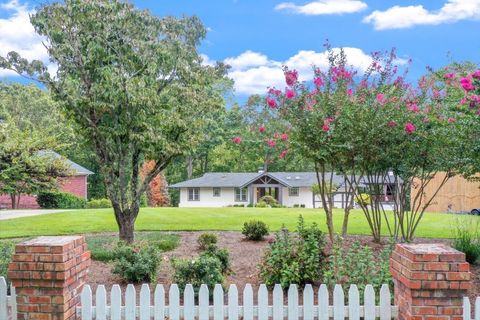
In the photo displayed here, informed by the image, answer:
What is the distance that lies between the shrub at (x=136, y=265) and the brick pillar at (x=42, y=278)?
215cm

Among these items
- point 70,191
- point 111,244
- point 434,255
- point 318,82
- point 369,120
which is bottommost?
point 111,244

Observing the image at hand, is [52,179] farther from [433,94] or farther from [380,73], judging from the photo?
[433,94]

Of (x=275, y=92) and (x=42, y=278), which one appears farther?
(x=275, y=92)

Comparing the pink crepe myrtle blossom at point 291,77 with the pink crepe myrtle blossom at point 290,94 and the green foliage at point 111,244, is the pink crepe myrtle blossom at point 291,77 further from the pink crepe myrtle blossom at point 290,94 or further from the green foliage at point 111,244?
the green foliage at point 111,244

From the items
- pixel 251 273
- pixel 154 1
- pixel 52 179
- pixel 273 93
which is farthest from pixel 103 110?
pixel 251 273

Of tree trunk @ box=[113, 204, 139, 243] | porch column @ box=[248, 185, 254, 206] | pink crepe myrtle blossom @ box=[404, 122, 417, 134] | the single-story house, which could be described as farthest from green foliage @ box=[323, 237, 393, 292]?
porch column @ box=[248, 185, 254, 206]

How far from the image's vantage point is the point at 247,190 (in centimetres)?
3625

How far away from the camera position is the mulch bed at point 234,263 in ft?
20.1

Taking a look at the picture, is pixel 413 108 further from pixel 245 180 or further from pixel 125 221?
pixel 245 180

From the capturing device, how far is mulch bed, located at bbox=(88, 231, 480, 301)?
20.1 feet

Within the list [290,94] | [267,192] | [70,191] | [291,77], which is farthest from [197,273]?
[267,192]

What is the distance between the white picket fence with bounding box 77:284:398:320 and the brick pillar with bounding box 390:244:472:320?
0.33 metres

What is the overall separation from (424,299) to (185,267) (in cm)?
275

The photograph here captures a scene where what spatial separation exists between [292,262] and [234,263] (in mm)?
1800
